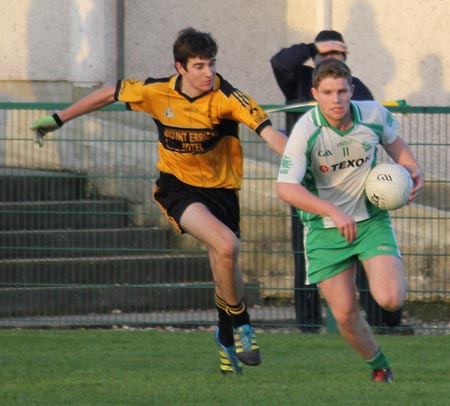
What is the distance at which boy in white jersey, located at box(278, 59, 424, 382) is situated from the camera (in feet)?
24.9

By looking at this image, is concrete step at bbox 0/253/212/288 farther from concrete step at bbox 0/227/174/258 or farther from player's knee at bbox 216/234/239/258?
player's knee at bbox 216/234/239/258

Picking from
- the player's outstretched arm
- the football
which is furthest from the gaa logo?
the player's outstretched arm

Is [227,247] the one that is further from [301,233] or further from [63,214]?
[63,214]

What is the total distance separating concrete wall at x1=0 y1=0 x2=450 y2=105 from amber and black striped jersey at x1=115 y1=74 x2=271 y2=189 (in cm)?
583

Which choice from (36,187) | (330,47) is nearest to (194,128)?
(330,47)

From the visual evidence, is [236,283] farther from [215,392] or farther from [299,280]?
[299,280]

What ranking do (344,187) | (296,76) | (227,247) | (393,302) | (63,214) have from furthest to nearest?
1. (63,214)
2. (296,76)
3. (227,247)
4. (344,187)
5. (393,302)

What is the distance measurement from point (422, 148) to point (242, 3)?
5.11 m

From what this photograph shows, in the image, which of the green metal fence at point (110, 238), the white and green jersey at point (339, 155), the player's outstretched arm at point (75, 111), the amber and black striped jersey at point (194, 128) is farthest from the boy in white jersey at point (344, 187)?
the green metal fence at point (110, 238)

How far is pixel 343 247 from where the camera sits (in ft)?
25.4

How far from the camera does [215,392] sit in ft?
25.3

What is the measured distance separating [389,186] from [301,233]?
345 centimetres

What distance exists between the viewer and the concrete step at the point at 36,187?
11.3 m

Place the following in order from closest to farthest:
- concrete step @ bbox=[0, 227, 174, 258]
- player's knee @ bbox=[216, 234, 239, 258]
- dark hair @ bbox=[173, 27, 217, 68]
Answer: player's knee @ bbox=[216, 234, 239, 258] < dark hair @ bbox=[173, 27, 217, 68] < concrete step @ bbox=[0, 227, 174, 258]
